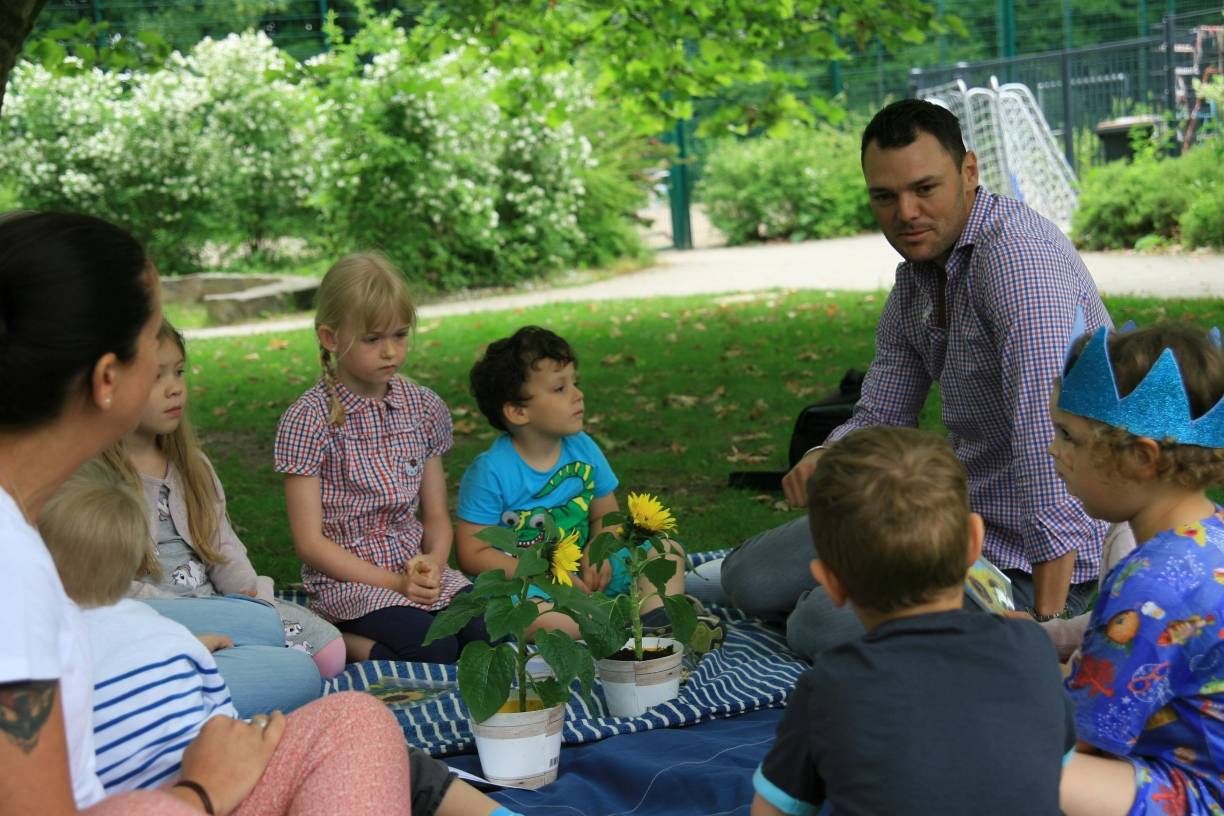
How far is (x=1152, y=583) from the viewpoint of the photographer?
7.92ft

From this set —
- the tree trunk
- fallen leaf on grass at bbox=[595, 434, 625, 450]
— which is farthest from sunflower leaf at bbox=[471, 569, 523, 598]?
fallen leaf on grass at bbox=[595, 434, 625, 450]

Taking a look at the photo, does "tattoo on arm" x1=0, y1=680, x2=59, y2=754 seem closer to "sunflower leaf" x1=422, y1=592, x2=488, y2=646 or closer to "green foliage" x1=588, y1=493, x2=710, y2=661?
"sunflower leaf" x1=422, y1=592, x2=488, y2=646

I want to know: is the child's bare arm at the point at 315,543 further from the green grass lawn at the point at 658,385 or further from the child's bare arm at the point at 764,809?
the child's bare arm at the point at 764,809

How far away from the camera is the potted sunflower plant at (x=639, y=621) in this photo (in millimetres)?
3502

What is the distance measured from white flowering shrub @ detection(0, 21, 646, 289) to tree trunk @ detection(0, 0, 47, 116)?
A: 379 inches

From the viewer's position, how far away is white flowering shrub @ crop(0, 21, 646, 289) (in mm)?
15352

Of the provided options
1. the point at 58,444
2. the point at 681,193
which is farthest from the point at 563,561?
the point at 681,193

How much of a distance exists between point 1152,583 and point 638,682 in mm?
1552

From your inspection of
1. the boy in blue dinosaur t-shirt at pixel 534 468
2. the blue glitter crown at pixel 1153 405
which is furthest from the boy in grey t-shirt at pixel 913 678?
the boy in blue dinosaur t-shirt at pixel 534 468

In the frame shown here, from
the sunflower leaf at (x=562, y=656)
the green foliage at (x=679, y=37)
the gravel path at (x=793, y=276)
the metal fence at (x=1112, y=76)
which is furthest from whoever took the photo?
the metal fence at (x=1112, y=76)

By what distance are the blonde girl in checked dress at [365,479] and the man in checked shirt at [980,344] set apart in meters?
1.12

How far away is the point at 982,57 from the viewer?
81.8 ft

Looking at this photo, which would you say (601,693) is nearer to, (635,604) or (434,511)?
(635,604)

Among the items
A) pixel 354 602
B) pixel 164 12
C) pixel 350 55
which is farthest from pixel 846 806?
pixel 164 12
